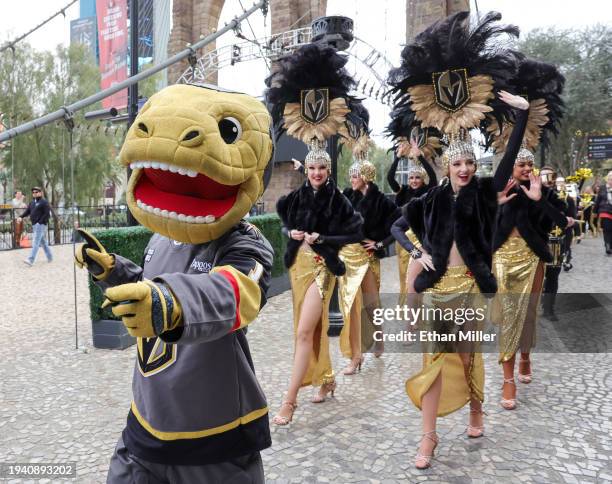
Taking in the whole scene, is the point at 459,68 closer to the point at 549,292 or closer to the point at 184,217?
the point at 184,217

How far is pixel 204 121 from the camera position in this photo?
178cm

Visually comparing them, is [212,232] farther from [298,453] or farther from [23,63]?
[23,63]

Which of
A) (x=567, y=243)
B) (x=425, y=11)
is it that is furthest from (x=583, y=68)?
(x=567, y=243)

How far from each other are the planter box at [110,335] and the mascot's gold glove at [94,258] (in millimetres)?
3754

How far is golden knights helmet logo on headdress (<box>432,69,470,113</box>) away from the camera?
11.6ft

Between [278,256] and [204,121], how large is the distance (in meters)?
7.25

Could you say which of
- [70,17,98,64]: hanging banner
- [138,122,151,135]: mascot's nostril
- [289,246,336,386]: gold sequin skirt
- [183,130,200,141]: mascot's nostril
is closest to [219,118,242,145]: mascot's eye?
[183,130,200,141]: mascot's nostril

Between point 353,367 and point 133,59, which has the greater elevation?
point 133,59

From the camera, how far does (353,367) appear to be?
4.91 meters

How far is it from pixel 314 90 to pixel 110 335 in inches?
129

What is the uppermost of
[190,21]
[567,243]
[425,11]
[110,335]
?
[190,21]

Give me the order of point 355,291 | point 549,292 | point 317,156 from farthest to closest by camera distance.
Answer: point 549,292
point 355,291
point 317,156

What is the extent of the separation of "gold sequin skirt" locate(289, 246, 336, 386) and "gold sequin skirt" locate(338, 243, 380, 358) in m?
0.73

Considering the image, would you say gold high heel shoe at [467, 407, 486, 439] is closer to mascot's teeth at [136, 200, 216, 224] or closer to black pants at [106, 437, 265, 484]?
black pants at [106, 437, 265, 484]
